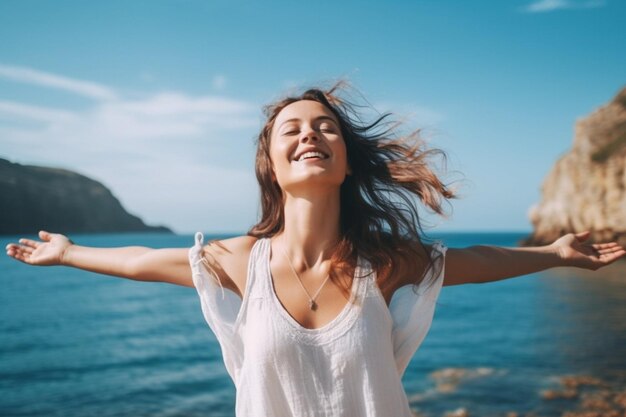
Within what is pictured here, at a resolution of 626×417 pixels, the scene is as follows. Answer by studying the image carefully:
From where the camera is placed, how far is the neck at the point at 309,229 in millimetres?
2508

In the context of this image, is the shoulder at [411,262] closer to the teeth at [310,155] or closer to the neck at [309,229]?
the neck at [309,229]

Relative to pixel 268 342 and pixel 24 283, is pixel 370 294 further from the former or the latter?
pixel 24 283

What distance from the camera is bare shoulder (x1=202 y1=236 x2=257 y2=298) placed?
2.49m

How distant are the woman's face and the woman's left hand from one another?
115 centimetres

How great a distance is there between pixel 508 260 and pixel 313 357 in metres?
1.02

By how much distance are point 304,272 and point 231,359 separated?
492 mm

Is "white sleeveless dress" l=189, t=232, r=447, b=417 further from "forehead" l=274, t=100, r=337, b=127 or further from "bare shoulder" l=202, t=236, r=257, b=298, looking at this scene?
"forehead" l=274, t=100, r=337, b=127

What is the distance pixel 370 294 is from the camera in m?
2.37

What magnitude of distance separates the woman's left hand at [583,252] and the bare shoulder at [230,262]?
4.90ft

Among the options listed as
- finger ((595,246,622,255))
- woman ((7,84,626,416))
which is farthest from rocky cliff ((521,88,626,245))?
woman ((7,84,626,416))

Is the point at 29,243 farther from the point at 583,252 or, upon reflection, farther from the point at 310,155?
the point at 583,252

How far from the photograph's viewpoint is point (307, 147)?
2.42 metres

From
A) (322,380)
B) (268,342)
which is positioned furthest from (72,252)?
(322,380)

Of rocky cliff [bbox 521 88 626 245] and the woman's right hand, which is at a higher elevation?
rocky cliff [bbox 521 88 626 245]
